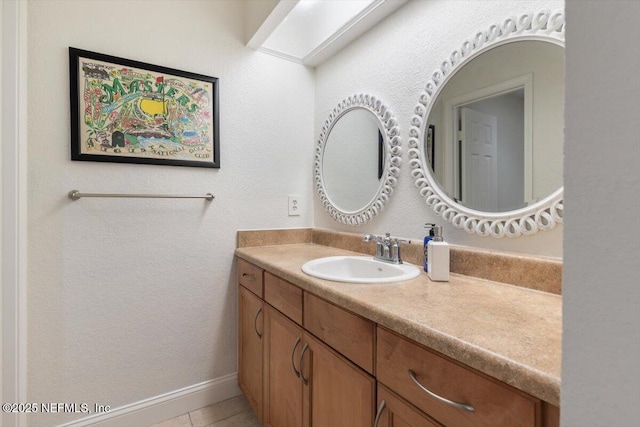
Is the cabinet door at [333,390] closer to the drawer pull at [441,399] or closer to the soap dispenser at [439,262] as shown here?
the drawer pull at [441,399]

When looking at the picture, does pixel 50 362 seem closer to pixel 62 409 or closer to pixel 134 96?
pixel 62 409

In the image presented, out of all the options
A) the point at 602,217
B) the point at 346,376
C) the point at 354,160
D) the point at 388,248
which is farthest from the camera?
the point at 354,160

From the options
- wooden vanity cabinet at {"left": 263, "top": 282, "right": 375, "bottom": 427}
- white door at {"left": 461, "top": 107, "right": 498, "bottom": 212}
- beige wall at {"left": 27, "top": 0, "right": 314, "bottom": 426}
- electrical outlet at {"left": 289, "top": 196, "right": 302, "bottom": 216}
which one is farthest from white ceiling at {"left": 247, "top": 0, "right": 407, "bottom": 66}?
wooden vanity cabinet at {"left": 263, "top": 282, "right": 375, "bottom": 427}

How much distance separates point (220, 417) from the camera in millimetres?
1558

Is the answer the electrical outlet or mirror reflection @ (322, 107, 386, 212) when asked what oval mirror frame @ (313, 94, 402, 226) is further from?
the electrical outlet

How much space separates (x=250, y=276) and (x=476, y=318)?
1117 mm

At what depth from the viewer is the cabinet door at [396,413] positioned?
630mm

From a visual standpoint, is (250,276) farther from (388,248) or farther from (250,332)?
(388,248)

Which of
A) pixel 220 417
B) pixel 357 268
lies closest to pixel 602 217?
pixel 357 268

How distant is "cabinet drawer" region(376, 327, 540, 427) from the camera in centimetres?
49

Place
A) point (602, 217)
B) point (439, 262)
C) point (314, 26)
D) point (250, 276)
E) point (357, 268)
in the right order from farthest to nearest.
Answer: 1. point (314, 26)
2. point (250, 276)
3. point (357, 268)
4. point (439, 262)
5. point (602, 217)

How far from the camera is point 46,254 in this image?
1287 mm

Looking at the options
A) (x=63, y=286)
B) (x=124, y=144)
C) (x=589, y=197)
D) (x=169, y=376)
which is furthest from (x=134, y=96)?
(x=589, y=197)

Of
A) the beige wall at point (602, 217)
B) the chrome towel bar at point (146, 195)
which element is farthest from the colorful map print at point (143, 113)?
the beige wall at point (602, 217)
